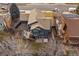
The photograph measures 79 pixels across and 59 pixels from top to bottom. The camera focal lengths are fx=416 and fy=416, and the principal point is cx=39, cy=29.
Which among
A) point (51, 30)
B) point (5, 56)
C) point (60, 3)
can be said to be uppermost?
point (60, 3)

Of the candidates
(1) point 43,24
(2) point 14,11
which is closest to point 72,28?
(1) point 43,24

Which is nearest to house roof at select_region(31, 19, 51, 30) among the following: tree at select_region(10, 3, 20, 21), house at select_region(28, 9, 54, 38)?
house at select_region(28, 9, 54, 38)

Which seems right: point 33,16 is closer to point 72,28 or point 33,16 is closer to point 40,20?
point 40,20

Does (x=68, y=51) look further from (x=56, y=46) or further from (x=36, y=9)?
(x=36, y=9)

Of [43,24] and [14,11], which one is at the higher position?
[14,11]


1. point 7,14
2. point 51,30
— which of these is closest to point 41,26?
point 51,30

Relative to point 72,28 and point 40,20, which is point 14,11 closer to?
point 40,20

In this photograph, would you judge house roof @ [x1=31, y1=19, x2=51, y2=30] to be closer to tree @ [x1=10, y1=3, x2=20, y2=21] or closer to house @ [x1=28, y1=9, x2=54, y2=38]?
house @ [x1=28, y1=9, x2=54, y2=38]

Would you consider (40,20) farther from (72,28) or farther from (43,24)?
(72,28)

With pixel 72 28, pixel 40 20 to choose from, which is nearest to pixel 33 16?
pixel 40 20
